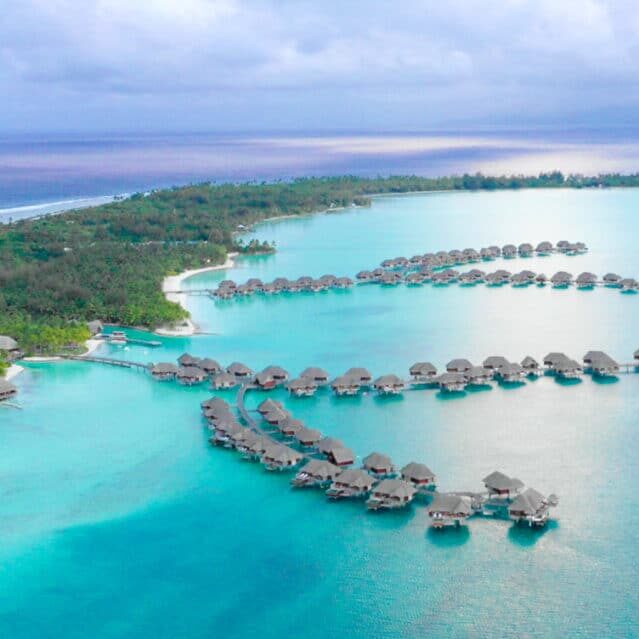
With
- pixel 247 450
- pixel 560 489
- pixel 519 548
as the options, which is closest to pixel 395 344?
pixel 247 450

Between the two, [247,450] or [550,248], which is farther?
[550,248]

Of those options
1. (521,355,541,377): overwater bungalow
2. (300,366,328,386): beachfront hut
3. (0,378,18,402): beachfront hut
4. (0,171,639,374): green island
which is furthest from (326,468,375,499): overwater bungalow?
(0,171,639,374): green island

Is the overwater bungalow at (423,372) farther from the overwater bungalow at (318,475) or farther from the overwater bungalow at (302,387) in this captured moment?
the overwater bungalow at (318,475)

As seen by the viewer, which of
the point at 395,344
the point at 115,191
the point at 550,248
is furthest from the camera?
the point at 115,191

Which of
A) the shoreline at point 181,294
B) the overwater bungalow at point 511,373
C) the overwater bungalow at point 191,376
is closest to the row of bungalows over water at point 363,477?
the overwater bungalow at point 191,376

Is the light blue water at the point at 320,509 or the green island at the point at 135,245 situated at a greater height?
the green island at the point at 135,245

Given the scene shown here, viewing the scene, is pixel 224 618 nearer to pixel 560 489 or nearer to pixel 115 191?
pixel 560 489
